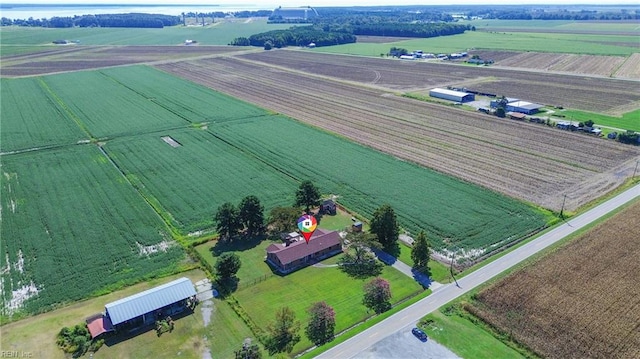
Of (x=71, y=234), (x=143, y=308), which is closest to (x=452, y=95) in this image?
(x=71, y=234)

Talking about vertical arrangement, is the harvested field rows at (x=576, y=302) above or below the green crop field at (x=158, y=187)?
below

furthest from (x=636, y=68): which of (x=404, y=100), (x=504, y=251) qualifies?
(x=504, y=251)

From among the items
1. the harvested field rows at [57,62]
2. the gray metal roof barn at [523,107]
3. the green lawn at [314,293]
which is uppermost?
the harvested field rows at [57,62]

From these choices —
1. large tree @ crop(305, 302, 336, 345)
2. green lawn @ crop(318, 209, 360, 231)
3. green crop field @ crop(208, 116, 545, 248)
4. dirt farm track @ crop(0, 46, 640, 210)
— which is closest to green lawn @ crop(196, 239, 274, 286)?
green lawn @ crop(318, 209, 360, 231)

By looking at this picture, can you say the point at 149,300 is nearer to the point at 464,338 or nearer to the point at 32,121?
the point at 464,338

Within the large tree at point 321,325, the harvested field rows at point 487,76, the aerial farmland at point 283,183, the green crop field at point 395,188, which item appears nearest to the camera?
the large tree at point 321,325

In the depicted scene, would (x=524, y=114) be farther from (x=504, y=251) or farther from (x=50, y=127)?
(x=50, y=127)

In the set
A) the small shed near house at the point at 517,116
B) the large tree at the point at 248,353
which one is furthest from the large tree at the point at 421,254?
the small shed near house at the point at 517,116

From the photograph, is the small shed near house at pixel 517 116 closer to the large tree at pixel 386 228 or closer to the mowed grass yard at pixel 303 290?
the large tree at pixel 386 228
